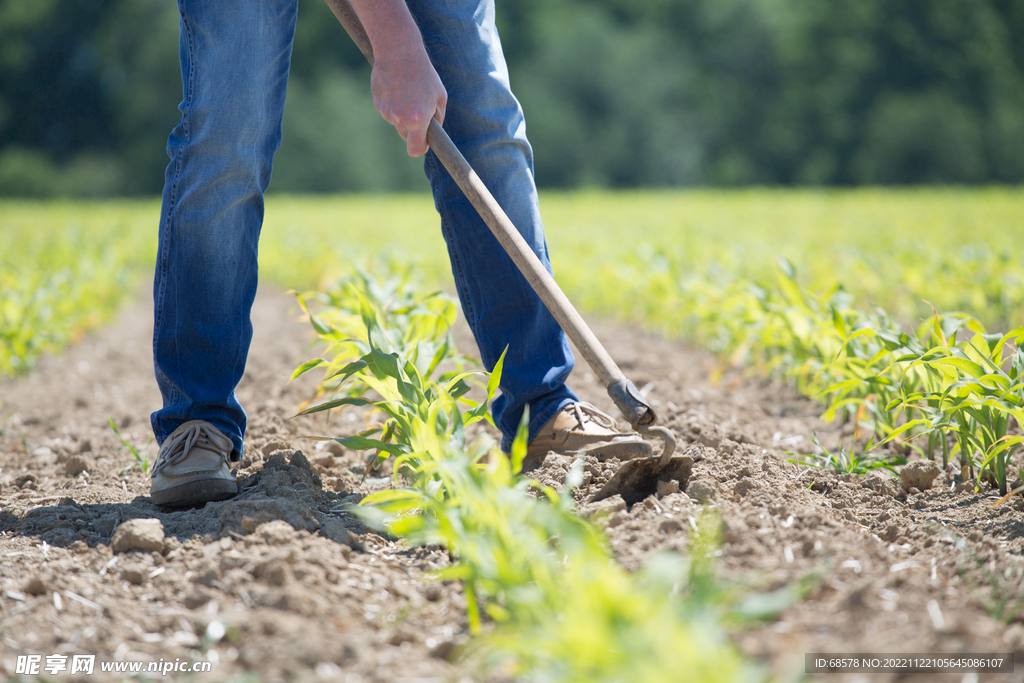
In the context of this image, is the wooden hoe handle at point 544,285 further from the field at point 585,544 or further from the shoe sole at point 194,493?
the shoe sole at point 194,493

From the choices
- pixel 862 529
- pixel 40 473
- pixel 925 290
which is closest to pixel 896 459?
pixel 862 529

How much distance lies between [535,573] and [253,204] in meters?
1.29

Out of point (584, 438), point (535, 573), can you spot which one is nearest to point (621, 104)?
point (584, 438)

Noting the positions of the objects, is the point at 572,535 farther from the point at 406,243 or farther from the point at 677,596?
the point at 406,243

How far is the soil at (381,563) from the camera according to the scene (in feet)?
3.45

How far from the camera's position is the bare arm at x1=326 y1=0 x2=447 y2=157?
1734 millimetres

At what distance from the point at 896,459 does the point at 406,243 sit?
6.88 m

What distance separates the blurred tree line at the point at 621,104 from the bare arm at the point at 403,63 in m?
32.4

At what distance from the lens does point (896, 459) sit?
185 cm

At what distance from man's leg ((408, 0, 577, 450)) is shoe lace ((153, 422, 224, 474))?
2.38ft

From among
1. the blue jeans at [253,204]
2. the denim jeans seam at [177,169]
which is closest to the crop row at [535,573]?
the blue jeans at [253,204]

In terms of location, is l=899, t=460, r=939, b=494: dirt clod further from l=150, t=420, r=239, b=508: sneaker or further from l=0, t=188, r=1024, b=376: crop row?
l=150, t=420, r=239, b=508: sneaker

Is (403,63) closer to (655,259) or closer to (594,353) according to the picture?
(594,353)

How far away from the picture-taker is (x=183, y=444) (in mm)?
1759
